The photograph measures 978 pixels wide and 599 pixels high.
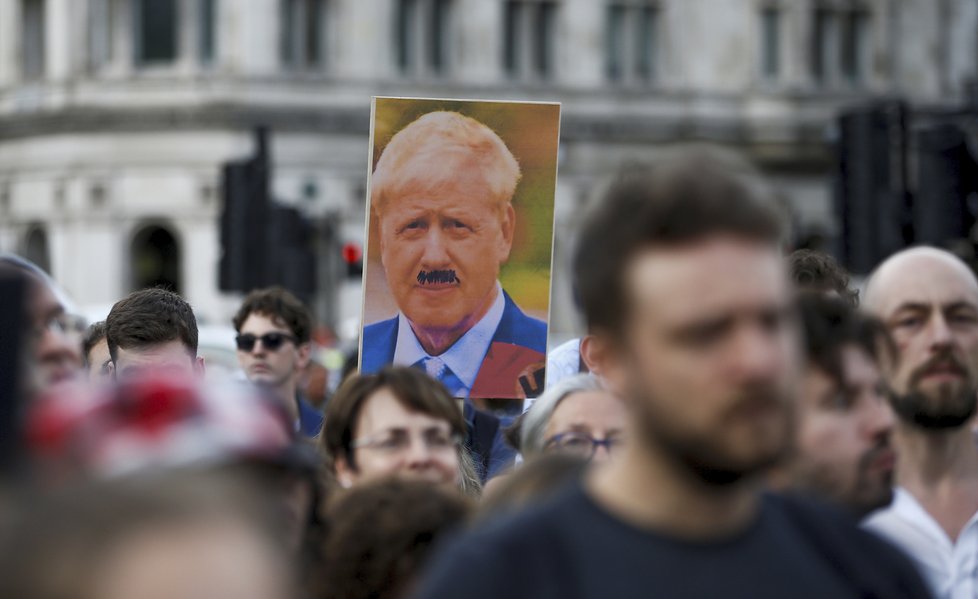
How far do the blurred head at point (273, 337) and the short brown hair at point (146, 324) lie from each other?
3.80 ft

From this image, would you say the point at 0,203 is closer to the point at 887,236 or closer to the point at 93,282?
the point at 93,282

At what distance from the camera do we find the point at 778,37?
5619cm

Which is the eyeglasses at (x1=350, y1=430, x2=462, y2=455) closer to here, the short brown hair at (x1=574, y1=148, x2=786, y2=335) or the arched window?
the short brown hair at (x1=574, y1=148, x2=786, y2=335)

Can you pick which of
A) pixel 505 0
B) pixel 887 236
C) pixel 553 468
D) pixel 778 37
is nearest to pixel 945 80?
pixel 778 37

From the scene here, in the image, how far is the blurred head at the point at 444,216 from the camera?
23.5 feet

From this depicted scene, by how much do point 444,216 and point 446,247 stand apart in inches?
4.4

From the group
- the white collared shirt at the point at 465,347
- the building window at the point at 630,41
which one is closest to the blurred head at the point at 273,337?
the white collared shirt at the point at 465,347

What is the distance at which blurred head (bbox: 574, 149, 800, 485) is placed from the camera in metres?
2.84

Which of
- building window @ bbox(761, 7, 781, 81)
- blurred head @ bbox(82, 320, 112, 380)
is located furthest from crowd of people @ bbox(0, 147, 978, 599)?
building window @ bbox(761, 7, 781, 81)

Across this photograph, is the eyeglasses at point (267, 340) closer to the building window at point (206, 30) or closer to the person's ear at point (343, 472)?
the person's ear at point (343, 472)

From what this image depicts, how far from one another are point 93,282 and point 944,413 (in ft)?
149

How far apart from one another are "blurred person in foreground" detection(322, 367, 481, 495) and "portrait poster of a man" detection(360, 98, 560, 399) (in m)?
1.39

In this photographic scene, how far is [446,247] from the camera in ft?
23.4

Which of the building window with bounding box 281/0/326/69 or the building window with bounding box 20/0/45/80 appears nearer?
the building window with bounding box 281/0/326/69
